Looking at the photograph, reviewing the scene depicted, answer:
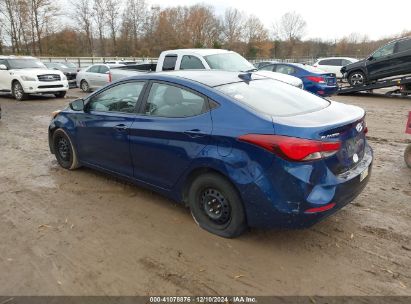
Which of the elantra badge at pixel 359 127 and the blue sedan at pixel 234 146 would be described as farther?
the elantra badge at pixel 359 127

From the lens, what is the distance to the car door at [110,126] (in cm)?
438

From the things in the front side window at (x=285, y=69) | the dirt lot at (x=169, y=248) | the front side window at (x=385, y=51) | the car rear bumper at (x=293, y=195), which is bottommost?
the dirt lot at (x=169, y=248)

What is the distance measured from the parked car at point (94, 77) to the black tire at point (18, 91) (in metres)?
3.37

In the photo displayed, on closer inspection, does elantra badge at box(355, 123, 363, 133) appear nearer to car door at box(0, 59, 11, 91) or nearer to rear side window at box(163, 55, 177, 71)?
rear side window at box(163, 55, 177, 71)

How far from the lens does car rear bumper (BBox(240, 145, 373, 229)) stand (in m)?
3.08

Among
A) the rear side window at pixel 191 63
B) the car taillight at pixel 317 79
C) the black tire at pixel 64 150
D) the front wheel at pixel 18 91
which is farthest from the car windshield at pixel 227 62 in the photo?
the front wheel at pixel 18 91

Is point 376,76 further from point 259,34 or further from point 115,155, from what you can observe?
point 259,34

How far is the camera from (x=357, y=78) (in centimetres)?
1714

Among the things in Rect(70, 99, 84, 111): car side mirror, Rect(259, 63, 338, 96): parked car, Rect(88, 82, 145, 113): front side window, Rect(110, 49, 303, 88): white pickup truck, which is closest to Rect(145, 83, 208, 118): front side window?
Rect(88, 82, 145, 113): front side window

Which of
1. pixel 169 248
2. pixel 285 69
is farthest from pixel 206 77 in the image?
pixel 285 69

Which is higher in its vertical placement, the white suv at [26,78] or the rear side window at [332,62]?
the rear side window at [332,62]

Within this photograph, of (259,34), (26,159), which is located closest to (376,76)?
(26,159)

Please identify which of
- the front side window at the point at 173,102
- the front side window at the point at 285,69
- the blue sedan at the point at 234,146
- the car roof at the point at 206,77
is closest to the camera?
the blue sedan at the point at 234,146

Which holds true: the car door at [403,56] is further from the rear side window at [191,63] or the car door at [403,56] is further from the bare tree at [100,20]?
the bare tree at [100,20]
